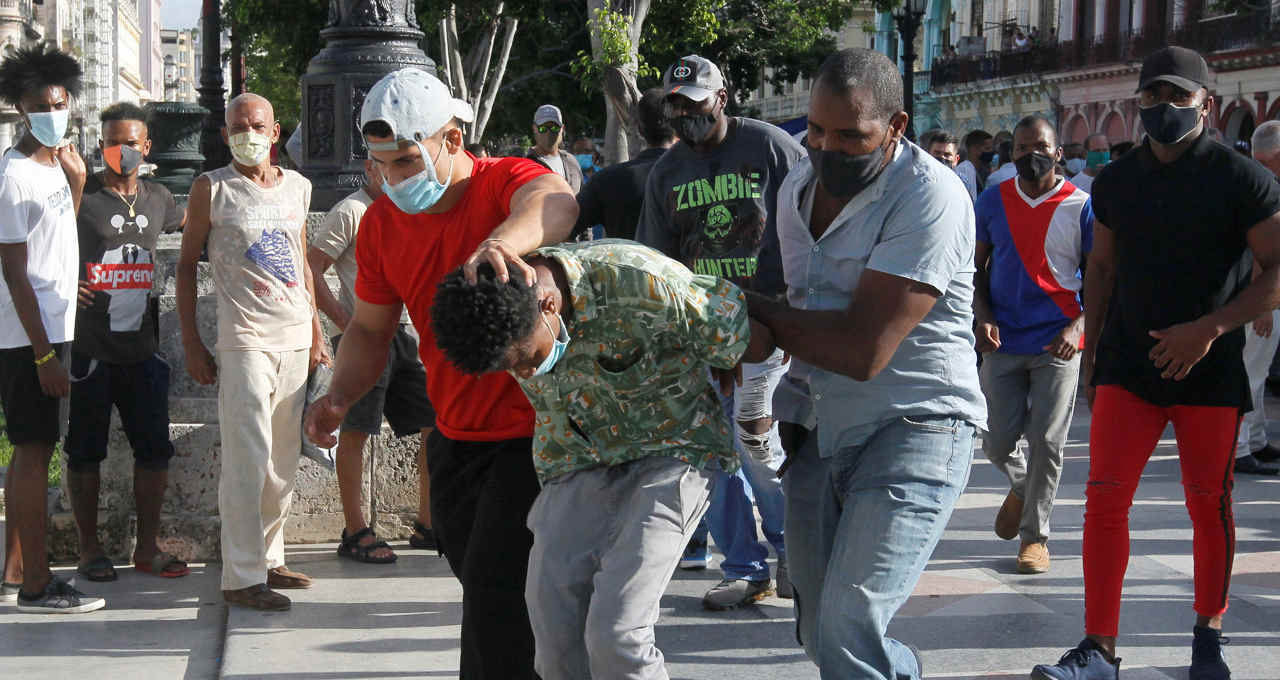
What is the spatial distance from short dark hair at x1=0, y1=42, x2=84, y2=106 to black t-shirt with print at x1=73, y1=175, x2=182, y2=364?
1.63ft

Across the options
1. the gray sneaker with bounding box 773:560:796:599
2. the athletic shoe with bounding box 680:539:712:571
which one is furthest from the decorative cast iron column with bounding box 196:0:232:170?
the gray sneaker with bounding box 773:560:796:599

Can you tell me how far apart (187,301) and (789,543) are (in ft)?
10.5

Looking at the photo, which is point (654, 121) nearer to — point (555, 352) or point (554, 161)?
point (555, 352)

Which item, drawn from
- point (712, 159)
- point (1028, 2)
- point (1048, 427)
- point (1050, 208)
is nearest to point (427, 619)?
point (712, 159)

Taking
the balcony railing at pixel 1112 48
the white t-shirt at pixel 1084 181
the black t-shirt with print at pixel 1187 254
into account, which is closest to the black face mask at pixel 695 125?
the black t-shirt with print at pixel 1187 254

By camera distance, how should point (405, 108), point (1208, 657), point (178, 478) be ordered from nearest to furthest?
A: point (405, 108) → point (1208, 657) → point (178, 478)

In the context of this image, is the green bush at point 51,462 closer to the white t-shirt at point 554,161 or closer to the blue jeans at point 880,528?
the white t-shirt at point 554,161

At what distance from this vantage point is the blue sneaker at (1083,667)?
4.93 m

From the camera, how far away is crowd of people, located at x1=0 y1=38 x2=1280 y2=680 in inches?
144

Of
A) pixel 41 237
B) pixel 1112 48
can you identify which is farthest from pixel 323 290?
pixel 1112 48

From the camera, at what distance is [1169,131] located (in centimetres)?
506

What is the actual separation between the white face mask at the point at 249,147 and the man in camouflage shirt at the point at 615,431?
9.96ft

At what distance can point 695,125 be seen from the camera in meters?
6.03

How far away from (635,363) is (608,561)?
Answer: 456 mm
